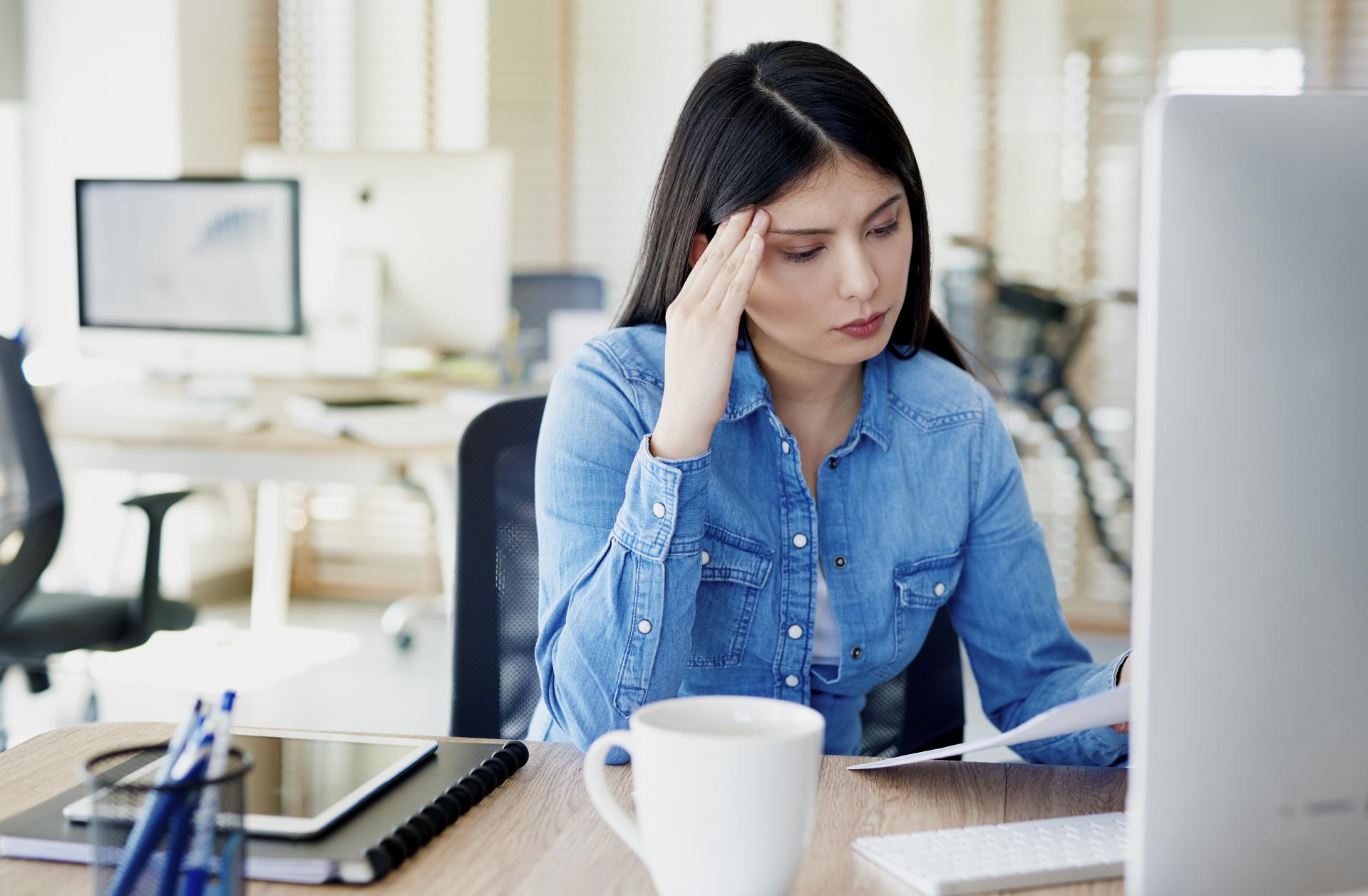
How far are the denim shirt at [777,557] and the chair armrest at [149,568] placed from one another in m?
1.41

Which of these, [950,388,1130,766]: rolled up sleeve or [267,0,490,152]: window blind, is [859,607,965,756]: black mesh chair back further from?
[267,0,490,152]: window blind

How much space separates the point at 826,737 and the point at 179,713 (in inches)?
95.8

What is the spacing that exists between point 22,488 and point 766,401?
156 centimetres

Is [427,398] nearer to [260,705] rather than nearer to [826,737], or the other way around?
[260,705]

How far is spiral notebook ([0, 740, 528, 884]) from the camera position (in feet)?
2.21

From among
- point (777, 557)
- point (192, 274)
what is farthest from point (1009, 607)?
point (192, 274)

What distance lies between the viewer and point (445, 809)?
755 mm

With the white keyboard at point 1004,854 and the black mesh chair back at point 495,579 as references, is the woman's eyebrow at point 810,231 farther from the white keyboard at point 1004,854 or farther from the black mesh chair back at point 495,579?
the white keyboard at point 1004,854

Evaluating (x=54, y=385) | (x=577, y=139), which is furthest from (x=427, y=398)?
(x=577, y=139)

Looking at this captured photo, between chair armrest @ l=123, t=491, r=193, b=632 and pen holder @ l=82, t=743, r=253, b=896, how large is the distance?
6.09 ft

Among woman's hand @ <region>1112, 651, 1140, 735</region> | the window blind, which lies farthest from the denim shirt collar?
the window blind

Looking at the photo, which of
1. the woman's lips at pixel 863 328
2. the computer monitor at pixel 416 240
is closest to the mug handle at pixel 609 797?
the woman's lips at pixel 863 328

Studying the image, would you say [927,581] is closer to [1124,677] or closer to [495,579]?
[1124,677]

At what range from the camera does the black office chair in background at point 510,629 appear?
4.03 ft
